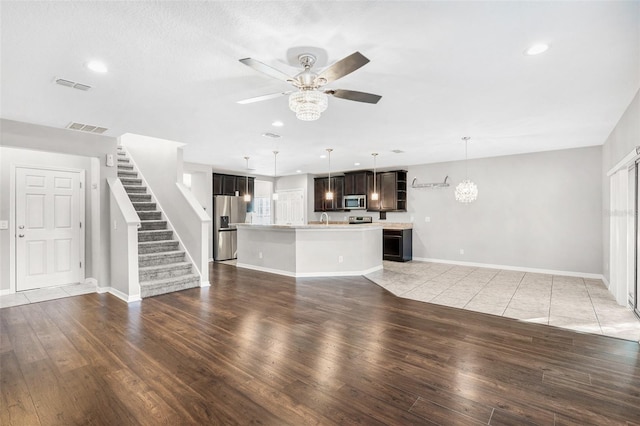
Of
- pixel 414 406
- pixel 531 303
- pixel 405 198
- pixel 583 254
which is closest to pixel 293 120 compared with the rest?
pixel 414 406

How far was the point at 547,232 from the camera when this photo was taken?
6.42 metres

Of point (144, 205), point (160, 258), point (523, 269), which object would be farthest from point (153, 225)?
point (523, 269)

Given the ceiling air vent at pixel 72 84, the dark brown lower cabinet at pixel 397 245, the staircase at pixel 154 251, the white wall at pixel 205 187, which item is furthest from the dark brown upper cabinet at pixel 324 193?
the ceiling air vent at pixel 72 84

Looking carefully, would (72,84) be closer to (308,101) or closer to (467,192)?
(308,101)

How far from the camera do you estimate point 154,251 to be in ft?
18.4

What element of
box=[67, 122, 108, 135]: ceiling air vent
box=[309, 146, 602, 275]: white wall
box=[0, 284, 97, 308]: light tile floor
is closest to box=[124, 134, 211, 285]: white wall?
box=[67, 122, 108, 135]: ceiling air vent

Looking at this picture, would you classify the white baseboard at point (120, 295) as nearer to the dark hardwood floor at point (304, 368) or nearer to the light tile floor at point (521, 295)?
the dark hardwood floor at point (304, 368)

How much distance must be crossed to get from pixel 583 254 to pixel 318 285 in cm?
522

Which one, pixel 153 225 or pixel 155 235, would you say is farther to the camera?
pixel 153 225

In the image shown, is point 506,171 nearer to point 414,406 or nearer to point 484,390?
point 484,390

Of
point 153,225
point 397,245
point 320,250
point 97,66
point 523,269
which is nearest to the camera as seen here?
point 97,66

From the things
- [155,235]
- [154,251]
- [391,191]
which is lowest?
[154,251]

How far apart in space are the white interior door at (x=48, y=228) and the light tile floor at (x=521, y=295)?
537cm

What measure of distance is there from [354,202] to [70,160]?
6547 mm
